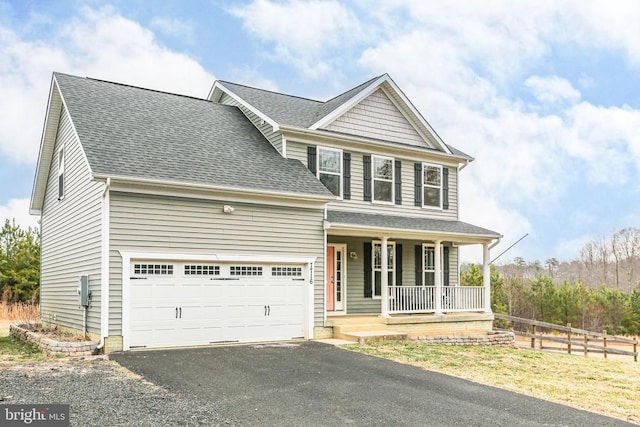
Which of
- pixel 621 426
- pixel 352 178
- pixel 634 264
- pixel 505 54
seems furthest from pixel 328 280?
pixel 634 264

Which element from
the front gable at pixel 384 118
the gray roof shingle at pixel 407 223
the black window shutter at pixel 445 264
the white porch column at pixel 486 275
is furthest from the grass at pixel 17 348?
the white porch column at pixel 486 275

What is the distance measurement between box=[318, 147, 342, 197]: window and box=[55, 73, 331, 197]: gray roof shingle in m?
0.97

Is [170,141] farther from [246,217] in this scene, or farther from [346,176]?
[346,176]

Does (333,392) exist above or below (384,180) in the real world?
below

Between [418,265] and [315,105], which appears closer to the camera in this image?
[418,265]

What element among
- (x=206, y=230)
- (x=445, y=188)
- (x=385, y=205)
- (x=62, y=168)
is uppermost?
(x=62, y=168)

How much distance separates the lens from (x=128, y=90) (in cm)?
1809

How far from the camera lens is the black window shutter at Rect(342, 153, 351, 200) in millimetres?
18016

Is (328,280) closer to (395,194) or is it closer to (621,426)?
(395,194)

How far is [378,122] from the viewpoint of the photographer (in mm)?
19125

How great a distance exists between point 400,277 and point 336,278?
8.14 feet

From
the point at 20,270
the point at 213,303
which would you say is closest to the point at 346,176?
the point at 213,303

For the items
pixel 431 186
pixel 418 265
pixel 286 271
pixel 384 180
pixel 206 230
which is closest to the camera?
pixel 206 230

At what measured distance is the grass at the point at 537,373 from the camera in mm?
9094
